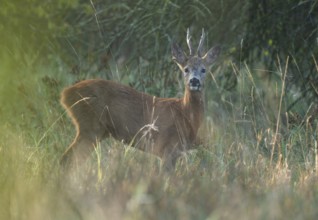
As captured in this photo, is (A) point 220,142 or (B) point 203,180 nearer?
(B) point 203,180

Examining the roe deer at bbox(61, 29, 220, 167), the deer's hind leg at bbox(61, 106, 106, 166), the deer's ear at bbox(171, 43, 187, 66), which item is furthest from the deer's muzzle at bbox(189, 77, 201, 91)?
the deer's hind leg at bbox(61, 106, 106, 166)

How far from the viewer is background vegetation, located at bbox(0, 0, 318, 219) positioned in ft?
16.4

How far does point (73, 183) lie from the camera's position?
17.9ft

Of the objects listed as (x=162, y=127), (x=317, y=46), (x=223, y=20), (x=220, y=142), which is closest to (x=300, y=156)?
(x=220, y=142)

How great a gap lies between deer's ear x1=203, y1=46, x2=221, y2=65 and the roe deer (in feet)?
0.89

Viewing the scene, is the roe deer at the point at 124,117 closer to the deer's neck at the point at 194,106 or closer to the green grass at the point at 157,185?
the deer's neck at the point at 194,106

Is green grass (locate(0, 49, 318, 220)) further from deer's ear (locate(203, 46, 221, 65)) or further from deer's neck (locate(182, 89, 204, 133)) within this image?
deer's ear (locate(203, 46, 221, 65))

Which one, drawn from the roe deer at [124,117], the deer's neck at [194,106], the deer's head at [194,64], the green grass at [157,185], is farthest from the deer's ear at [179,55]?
the green grass at [157,185]

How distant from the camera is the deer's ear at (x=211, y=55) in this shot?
886 centimetres

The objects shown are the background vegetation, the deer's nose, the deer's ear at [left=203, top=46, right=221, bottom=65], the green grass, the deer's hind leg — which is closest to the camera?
the green grass

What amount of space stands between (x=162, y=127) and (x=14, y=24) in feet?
6.60

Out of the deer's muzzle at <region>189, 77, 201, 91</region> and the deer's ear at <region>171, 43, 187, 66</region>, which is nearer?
the deer's muzzle at <region>189, 77, 201, 91</region>

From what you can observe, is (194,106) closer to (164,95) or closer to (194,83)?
(194,83)

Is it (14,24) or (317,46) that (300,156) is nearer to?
(317,46)
